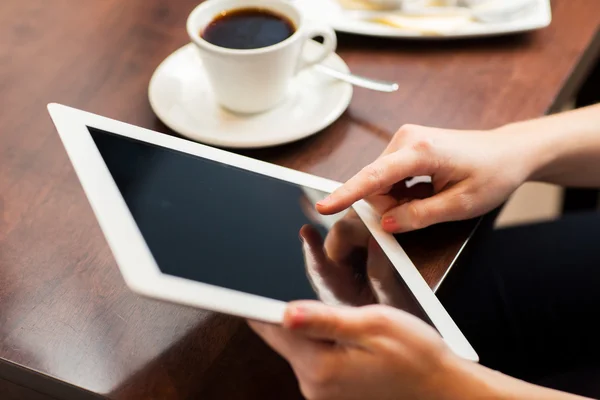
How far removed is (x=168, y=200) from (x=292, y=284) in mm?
125

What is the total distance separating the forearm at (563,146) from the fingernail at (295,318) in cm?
31

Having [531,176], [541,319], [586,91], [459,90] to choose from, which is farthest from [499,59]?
[586,91]

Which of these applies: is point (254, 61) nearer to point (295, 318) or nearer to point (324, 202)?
point (324, 202)

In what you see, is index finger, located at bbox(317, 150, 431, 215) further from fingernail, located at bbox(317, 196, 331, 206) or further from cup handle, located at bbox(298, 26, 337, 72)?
cup handle, located at bbox(298, 26, 337, 72)

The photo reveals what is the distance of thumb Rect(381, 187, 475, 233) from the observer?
520 millimetres

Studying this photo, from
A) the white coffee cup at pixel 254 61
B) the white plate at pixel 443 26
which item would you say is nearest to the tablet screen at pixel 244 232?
the white coffee cup at pixel 254 61

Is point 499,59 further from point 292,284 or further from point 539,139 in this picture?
point 292,284

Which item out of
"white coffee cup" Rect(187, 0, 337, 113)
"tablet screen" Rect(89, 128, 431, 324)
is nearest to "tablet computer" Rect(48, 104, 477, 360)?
"tablet screen" Rect(89, 128, 431, 324)

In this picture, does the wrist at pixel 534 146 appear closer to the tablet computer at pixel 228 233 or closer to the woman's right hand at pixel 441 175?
the woman's right hand at pixel 441 175

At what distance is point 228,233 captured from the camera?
0.47 m

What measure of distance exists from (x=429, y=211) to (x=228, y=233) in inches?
6.9

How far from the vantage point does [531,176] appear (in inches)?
23.7

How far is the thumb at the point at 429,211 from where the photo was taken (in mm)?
520

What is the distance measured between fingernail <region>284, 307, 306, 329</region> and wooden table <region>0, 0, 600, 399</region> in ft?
0.32
